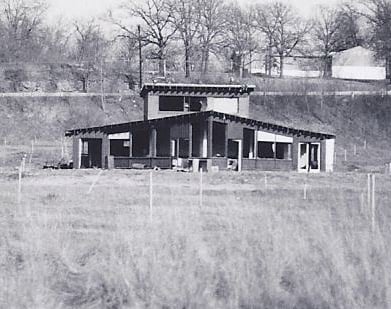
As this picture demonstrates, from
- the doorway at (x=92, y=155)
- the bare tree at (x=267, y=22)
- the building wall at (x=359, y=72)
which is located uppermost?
the bare tree at (x=267, y=22)

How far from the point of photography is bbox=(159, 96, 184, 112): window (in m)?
53.1

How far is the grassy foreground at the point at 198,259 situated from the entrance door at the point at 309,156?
3105 cm

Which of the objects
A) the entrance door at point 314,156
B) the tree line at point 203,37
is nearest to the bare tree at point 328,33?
the tree line at point 203,37

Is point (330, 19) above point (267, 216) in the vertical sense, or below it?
above

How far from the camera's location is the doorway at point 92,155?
50.0 meters

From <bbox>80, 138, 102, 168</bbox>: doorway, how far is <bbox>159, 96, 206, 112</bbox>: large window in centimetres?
477

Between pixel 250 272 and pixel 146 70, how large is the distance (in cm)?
8098

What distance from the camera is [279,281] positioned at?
10.3 m

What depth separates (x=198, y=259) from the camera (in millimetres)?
11508

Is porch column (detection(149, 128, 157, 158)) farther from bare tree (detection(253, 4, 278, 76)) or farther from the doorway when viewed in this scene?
bare tree (detection(253, 4, 278, 76))

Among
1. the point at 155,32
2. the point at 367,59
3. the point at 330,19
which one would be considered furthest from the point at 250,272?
the point at 330,19

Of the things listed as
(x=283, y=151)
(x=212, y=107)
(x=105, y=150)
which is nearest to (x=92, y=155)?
(x=105, y=150)

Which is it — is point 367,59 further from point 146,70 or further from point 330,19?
point 146,70

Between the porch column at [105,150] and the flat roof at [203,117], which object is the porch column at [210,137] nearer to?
the flat roof at [203,117]
